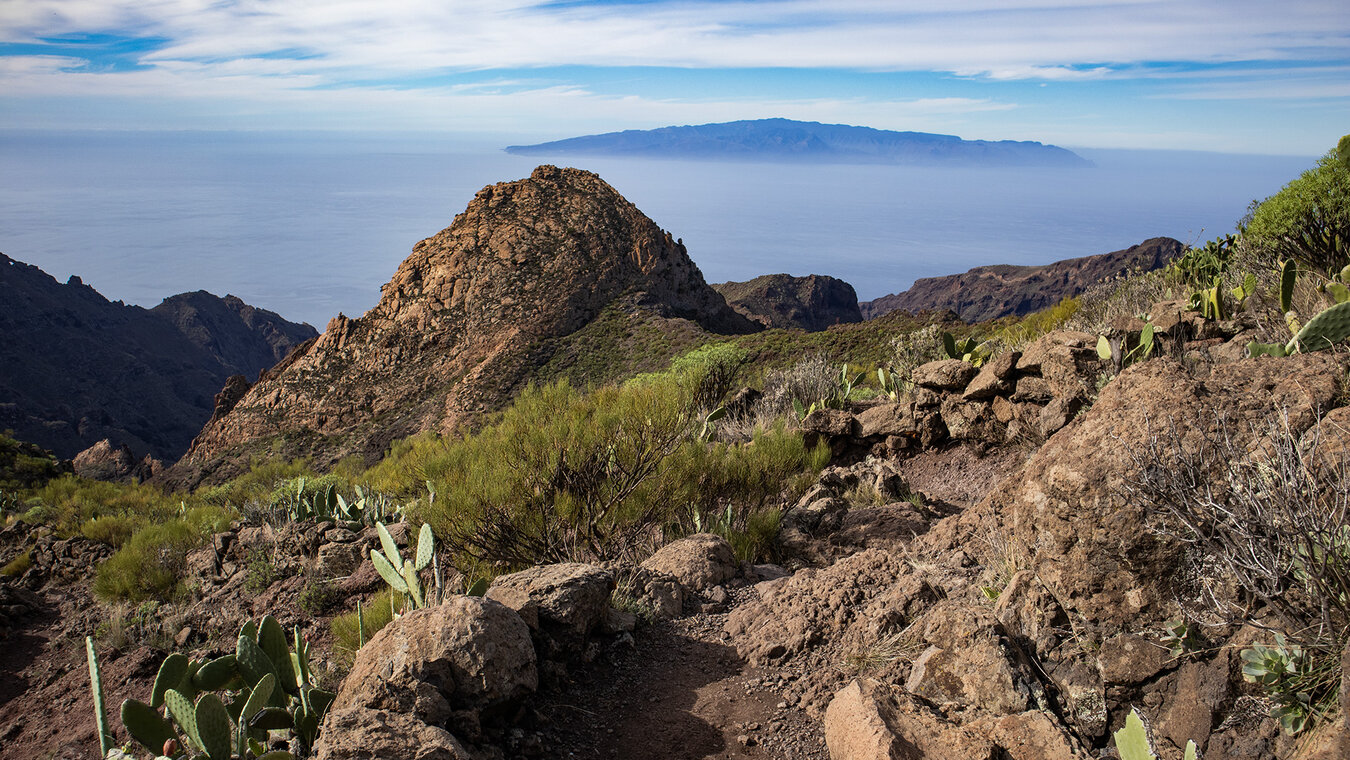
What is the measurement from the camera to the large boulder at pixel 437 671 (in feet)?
8.84

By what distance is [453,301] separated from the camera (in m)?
32.5

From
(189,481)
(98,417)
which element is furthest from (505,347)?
(98,417)

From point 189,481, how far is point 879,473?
2915 centimetres

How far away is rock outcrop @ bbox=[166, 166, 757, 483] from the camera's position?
28.9 m

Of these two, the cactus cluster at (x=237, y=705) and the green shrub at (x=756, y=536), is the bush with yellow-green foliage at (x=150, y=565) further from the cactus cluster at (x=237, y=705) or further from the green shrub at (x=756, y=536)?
the green shrub at (x=756, y=536)

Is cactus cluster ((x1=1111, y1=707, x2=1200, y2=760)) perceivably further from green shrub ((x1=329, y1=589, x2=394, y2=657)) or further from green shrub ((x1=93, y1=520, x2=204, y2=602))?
green shrub ((x1=93, y1=520, x2=204, y2=602))

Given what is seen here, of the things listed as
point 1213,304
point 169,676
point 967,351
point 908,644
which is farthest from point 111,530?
point 1213,304

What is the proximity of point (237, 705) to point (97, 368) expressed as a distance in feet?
214

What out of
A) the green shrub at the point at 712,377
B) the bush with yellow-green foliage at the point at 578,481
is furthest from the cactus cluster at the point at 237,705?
the green shrub at the point at 712,377

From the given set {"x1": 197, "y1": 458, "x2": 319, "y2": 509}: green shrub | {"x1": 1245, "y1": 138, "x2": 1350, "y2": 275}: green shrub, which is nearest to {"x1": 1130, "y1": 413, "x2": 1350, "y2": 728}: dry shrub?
{"x1": 1245, "y1": 138, "x2": 1350, "y2": 275}: green shrub

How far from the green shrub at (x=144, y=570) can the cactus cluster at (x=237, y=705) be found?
6355 millimetres

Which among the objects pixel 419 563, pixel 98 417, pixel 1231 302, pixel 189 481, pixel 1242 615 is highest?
pixel 1231 302

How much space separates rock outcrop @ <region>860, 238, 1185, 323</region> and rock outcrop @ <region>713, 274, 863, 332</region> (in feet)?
11.1

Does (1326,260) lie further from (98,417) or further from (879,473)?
(98,417)
